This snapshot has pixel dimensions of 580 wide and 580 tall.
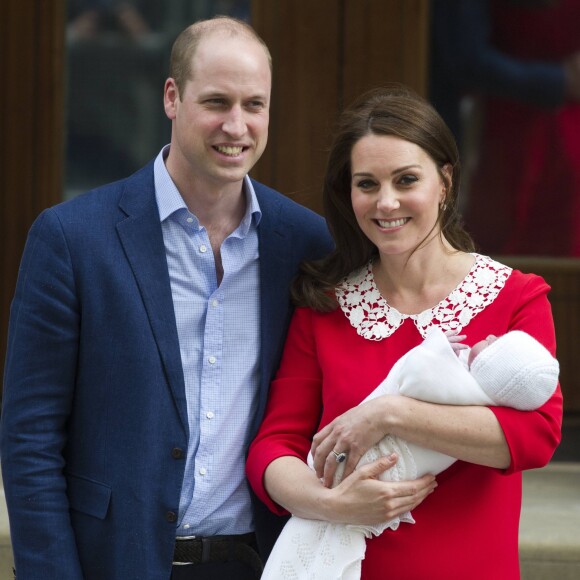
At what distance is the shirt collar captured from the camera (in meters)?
2.95

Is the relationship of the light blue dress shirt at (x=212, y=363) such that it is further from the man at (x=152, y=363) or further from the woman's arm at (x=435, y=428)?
the woman's arm at (x=435, y=428)

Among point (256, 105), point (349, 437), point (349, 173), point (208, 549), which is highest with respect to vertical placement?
point (256, 105)

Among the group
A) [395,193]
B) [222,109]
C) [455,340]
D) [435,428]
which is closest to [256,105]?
[222,109]

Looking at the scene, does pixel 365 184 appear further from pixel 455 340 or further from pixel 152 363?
pixel 152 363

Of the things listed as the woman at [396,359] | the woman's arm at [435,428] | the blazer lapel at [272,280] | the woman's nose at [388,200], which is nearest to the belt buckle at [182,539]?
the woman at [396,359]

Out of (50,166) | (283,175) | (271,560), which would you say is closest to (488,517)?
(271,560)

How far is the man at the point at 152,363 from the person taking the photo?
2801 millimetres

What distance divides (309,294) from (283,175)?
2122 millimetres

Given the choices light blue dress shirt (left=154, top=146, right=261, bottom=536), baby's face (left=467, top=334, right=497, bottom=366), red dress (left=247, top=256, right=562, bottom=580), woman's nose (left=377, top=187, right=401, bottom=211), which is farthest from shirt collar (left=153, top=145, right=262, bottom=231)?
baby's face (left=467, top=334, right=497, bottom=366)

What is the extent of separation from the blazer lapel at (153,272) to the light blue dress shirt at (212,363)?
4 cm

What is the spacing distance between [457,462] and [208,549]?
618 mm

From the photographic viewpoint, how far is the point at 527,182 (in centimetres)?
519

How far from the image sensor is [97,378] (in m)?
2.82

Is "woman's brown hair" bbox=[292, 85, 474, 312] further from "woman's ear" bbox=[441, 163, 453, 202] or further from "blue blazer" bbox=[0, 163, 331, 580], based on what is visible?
"blue blazer" bbox=[0, 163, 331, 580]
